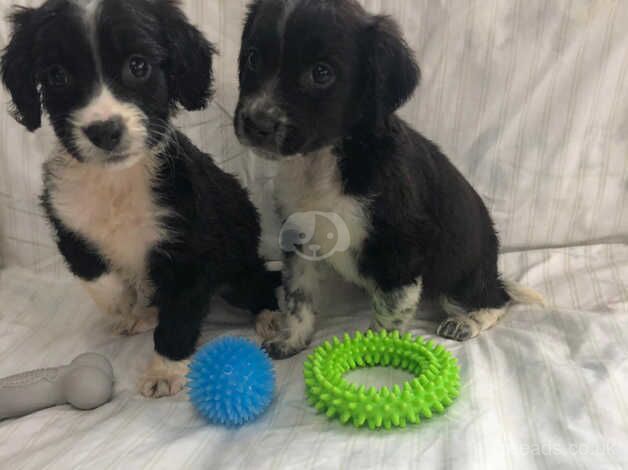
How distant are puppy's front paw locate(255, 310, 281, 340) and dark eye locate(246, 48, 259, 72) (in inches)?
41.7

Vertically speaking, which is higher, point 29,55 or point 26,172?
point 29,55

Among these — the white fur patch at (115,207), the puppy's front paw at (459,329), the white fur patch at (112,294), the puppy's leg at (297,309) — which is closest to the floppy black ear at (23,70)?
the white fur patch at (115,207)

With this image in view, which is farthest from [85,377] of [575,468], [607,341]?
[607,341]

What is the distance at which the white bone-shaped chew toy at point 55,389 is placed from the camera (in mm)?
2115

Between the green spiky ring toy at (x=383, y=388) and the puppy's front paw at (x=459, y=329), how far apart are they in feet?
0.93

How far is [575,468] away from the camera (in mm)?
1782

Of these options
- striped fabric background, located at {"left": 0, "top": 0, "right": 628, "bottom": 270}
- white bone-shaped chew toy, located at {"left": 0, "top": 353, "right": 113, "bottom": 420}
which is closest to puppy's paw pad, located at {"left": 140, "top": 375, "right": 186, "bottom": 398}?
white bone-shaped chew toy, located at {"left": 0, "top": 353, "right": 113, "bottom": 420}

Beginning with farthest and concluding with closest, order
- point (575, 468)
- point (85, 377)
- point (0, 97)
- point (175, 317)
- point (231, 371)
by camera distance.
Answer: point (0, 97)
point (175, 317)
point (85, 377)
point (231, 371)
point (575, 468)

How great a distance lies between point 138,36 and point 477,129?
6.00ft

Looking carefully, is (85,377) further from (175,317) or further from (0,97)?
(0,97)

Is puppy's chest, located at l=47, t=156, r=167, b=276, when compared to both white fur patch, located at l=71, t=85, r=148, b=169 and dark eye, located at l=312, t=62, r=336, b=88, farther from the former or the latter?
dark eye, located at l=312, t=62, r=336, b=88

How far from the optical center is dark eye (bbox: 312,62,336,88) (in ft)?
6.76

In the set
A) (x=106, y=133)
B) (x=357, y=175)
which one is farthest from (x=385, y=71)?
(x=106, y=133)

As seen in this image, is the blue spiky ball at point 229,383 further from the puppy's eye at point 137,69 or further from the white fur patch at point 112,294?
the puppy's eye at point 137,69
